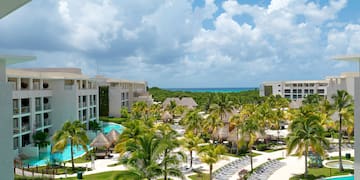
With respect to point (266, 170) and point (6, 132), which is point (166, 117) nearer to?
point (266, 170)

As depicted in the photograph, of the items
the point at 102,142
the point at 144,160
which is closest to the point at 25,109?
the point at 102,142

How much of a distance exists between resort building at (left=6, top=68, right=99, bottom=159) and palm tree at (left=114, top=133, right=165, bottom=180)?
1879 centimetres

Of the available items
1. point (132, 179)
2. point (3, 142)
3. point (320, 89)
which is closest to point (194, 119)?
point (132, 179)

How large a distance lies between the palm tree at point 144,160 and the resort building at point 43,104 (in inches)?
740

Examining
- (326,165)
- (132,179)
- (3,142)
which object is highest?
(3,142)

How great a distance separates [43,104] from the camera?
37125 millimetres

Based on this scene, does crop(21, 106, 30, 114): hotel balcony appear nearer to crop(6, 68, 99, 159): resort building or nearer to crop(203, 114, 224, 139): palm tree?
crop(6, 68, 99, 159): resort building

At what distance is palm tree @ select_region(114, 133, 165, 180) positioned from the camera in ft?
42.9

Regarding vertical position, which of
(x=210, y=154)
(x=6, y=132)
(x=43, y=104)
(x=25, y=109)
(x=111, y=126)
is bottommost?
(x=111, y=126)

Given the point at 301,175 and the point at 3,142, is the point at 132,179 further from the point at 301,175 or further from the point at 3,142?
the point at 301,175

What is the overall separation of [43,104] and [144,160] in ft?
88.6

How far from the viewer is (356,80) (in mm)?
11539

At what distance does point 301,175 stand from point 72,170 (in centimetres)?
1779

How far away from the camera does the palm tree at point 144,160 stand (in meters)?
13.1
